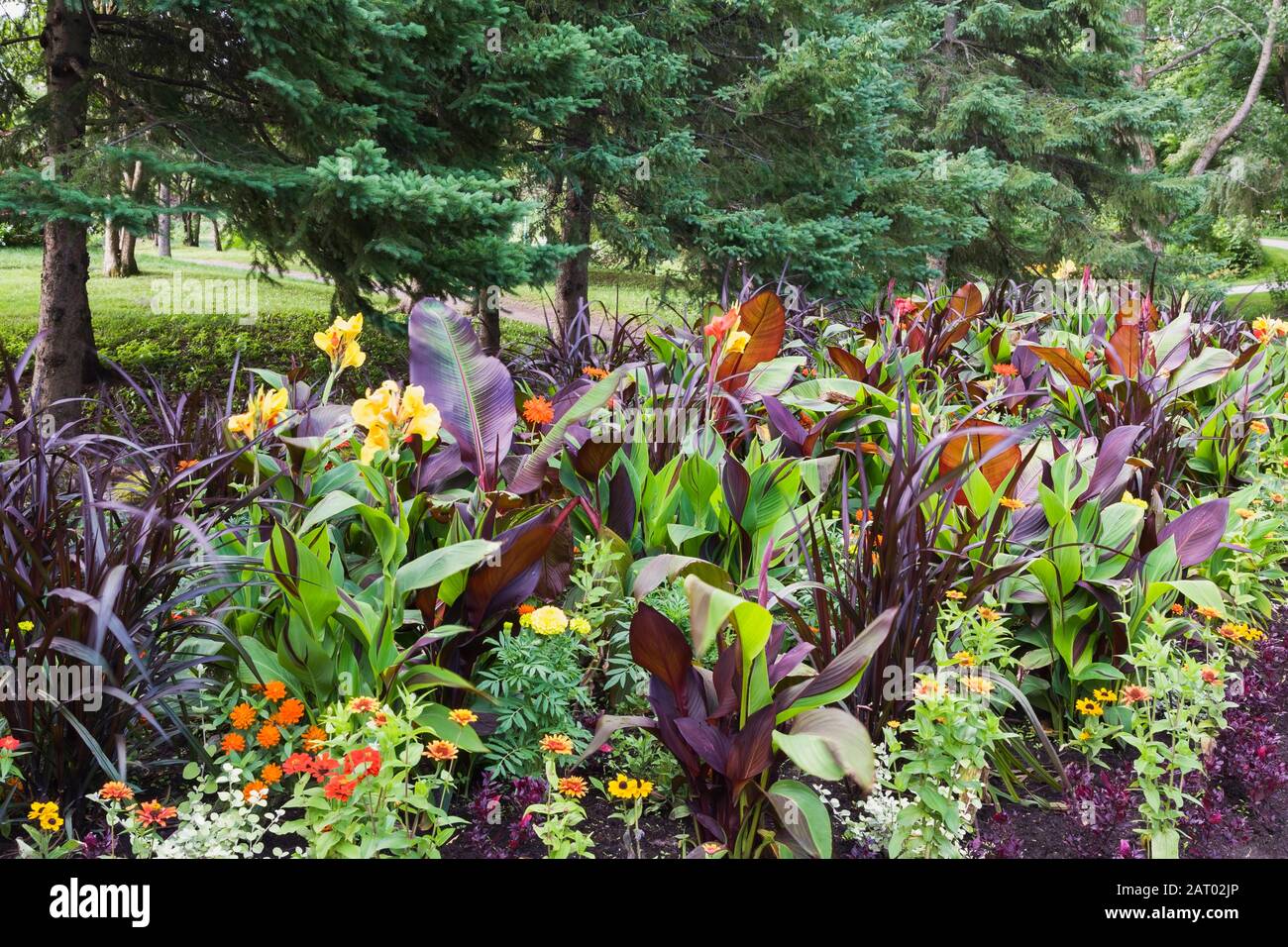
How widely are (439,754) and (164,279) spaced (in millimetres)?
12103

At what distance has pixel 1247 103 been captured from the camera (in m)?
16.3

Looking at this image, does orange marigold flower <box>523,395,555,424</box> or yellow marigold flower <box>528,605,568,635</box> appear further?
orange marigold flower <box>523,395,555,424</box>

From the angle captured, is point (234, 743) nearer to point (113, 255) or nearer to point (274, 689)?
point (274, 689)

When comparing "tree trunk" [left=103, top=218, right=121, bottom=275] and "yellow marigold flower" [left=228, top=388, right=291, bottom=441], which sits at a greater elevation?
"tree trunk" [left=103, top=218, right=121, bottom=275]

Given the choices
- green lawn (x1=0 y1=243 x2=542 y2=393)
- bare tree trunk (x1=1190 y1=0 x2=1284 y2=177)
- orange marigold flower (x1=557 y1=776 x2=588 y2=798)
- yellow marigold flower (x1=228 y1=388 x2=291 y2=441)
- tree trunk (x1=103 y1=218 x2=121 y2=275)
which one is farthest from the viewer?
bare tree trunk (x1=1190 y1=0 x2=1284 y2=177)

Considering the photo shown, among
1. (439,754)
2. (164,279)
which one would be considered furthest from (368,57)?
(164,279)

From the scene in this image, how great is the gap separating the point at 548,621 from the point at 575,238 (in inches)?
229

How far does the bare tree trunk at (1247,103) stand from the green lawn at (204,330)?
1311 centimetres

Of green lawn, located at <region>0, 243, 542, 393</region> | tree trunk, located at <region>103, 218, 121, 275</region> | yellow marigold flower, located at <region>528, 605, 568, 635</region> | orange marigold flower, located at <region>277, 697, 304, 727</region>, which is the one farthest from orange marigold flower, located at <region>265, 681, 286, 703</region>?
tree trunk, located at <region>103, 218, 121, 275</region>

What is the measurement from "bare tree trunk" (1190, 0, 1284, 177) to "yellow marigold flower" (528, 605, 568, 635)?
1679 cm

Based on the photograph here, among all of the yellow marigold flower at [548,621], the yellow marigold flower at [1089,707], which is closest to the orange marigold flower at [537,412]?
the yellow marigold flower at [548,621]

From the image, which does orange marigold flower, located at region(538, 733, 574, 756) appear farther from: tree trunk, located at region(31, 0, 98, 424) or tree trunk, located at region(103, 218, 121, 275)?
tree trunk, located at region(103, 218, 121, 275)

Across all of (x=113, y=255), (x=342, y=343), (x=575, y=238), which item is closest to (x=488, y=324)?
→ (x=575, y=238)

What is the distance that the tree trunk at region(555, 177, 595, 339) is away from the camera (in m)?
7.33
